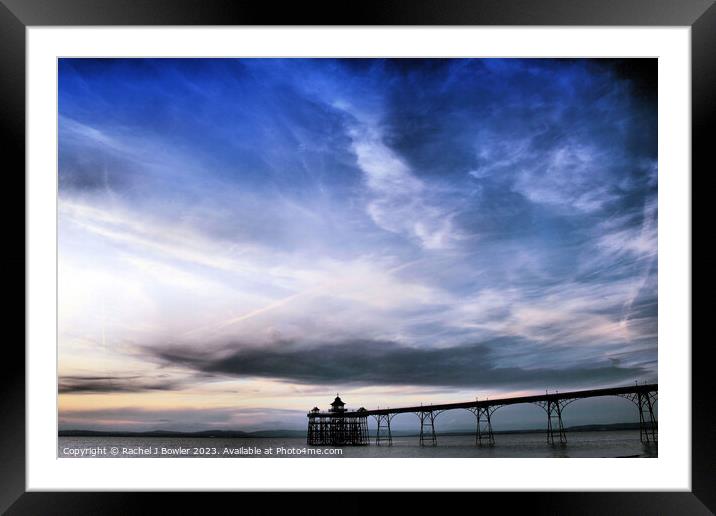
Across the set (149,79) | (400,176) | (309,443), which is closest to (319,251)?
(400,176)

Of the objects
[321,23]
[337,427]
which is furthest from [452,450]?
[321,23]

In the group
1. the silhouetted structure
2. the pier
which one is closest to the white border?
the pier

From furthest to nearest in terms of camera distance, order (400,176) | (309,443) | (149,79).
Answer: (309,443) < (400,176) < (149,79)

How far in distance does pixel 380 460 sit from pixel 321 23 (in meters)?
2.17

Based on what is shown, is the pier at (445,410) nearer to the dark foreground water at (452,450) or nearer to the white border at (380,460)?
the dark foreground water at (452,450)

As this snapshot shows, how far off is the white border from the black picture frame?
7cm

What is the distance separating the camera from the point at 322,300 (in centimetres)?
623

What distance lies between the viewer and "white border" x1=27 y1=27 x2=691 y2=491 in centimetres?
296

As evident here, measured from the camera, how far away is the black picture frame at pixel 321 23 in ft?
9.22

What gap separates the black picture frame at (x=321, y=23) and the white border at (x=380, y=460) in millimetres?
69

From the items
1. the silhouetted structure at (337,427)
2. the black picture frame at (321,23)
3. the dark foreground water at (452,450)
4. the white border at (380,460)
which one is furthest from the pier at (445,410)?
the black picture frame at (321,23)

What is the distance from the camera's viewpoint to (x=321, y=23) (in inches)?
112

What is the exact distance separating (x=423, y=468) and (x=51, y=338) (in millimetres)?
1971

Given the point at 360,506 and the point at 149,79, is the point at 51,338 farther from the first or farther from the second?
the point at 149,79
